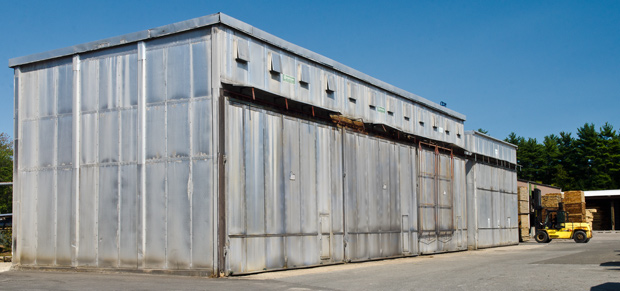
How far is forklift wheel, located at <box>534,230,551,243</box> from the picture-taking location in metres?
43.6

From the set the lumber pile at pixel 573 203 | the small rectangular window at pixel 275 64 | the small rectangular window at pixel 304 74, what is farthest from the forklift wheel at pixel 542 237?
the small rectangular window at pixel 275 64

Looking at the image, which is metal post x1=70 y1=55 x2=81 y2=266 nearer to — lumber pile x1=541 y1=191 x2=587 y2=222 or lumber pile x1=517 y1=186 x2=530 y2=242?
lumber pile x1=517 y1=186 x2=530 y2=242

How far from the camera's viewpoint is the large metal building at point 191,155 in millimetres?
17875

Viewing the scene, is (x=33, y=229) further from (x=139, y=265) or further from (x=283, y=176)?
(x=283, y=176)

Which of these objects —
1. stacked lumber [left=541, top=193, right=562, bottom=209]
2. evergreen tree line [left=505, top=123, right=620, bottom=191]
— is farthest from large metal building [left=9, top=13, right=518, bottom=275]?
evergreen tree line [left=505, top=123, right=620, bottom=191]

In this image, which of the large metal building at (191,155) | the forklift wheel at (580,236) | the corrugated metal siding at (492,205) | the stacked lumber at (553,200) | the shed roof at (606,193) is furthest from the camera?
the shed roof at (606,193)

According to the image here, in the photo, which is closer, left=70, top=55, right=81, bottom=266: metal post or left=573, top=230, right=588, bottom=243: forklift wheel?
left=70, top=55, right=81, bottom=266: metal post

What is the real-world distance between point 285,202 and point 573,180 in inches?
3875

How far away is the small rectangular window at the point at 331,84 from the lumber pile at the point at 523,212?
95.9 feet

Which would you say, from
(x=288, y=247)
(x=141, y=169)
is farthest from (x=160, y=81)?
(x=288, y=247)

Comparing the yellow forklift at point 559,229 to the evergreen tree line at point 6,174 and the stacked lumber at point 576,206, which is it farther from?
the evergreen tree line at point 6,174

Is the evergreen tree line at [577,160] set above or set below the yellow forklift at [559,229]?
above

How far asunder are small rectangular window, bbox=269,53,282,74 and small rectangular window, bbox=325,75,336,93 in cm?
321

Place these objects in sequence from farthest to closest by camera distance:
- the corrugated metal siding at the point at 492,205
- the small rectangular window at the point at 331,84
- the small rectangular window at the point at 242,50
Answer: the corrugated metal siding at the point at 492,205
the small rectangular window at the point at 331,84
the small rectangular window at the point at 242,50
